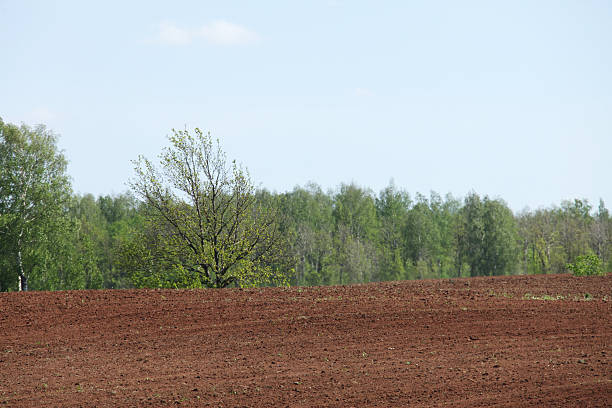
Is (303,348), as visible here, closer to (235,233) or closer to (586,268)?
(235,233)

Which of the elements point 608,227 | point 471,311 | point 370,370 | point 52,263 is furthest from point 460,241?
point 370,370

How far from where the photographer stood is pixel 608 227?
84.4 meters

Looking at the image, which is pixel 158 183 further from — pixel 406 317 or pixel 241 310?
pixel 406 317

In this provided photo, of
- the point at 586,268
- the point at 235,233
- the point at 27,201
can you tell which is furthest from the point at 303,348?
the point at 27,201

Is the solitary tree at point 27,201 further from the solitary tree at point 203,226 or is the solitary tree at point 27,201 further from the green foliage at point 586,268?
the green foliage at point 586,268

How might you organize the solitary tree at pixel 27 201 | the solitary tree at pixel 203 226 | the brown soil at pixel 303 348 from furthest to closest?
the solitary tree at pixel 27 201 → the solitary tree at pixel 203 226 → the brown soil at pixel 303 348

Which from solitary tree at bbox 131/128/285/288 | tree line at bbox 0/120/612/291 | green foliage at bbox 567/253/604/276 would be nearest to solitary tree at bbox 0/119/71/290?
tree line at bbox 0/120/612/291

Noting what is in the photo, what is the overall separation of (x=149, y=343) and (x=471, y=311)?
24.3 feet

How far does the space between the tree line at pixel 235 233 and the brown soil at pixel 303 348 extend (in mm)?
5600

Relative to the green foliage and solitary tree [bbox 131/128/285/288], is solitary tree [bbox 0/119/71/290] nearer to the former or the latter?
solitary tree [bbox 131/128/285/288]

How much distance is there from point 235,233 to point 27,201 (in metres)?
22.5

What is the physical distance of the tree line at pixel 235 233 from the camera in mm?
21578

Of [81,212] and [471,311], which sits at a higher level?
[81,212]

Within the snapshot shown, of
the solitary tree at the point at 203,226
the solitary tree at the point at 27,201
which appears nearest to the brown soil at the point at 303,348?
the solitary tree at the point at 203,226
